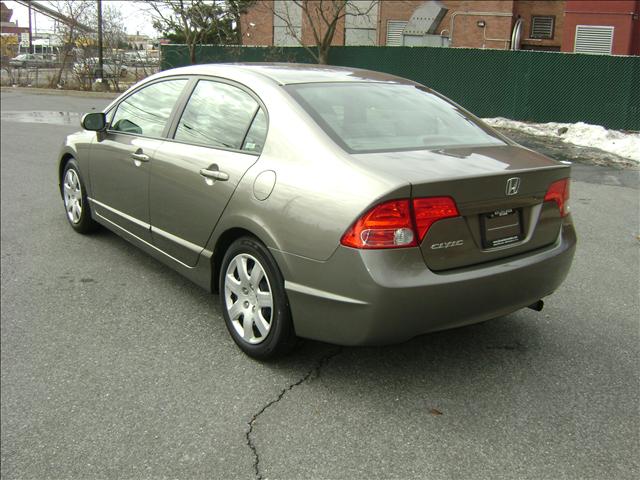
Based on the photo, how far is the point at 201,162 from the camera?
13.1ft

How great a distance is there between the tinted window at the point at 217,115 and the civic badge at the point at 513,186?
155 cm

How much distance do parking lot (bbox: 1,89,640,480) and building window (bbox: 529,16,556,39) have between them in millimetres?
28784

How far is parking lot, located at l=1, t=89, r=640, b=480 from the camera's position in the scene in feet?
9.11

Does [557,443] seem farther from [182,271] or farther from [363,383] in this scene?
[182,271]

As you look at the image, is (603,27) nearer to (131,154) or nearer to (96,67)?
(96,67)

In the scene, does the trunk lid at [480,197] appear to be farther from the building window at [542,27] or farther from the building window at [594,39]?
the building window at [542,27]

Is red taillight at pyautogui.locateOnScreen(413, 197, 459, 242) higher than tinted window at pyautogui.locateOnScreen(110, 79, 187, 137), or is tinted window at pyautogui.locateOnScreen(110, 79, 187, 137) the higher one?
tinted window at pyautogui.locateOnScreen(110, 79, 187, 137)

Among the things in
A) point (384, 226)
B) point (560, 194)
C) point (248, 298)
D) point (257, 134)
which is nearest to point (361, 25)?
point (257, 134)

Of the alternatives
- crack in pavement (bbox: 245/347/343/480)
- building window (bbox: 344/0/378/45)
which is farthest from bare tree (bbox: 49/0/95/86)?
crack in pavement (bbox: 245/347/343/480)

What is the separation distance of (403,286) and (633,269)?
3279 millimetres

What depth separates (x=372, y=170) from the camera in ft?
9.98

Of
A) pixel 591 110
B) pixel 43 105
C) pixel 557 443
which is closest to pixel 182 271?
pixel 557 443

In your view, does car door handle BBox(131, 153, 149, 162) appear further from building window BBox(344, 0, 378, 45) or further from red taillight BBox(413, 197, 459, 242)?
building window BBox(344, 0, 378, 45)

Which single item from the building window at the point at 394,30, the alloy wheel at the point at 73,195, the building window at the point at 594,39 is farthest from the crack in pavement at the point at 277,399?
the building window at the point at 394,30
